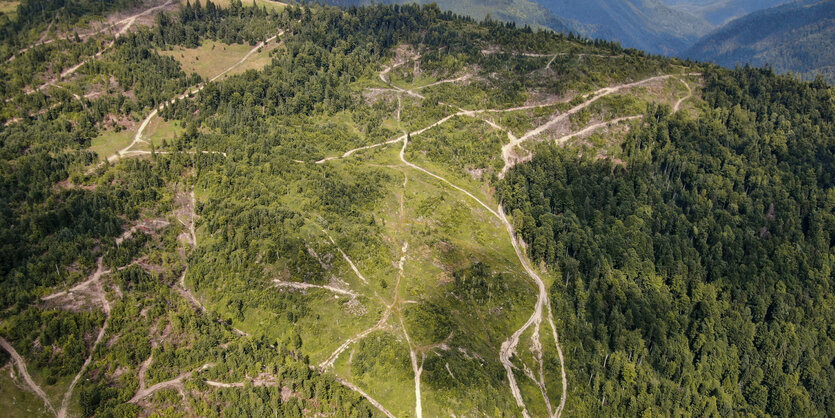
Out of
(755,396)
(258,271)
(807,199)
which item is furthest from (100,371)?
(807,199)

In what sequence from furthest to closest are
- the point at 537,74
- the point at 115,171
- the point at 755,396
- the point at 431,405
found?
the point at 537,74, the point at 115,171, the point at 755,396, the point at 431,405

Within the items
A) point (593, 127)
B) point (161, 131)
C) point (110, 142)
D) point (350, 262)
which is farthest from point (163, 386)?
point (593, 127)

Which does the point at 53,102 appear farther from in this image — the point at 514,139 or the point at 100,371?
the point at 514,139

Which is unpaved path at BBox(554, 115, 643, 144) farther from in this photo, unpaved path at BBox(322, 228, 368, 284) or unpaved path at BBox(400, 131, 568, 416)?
unpaved path at BBox(322, 228, 368, 284)

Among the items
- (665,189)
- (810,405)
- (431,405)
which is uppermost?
(665,189)

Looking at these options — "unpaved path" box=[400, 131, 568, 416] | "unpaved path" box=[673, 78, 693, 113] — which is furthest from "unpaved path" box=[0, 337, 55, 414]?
"unpaved path" box=[673, 78, 693, 113]

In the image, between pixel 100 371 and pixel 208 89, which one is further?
pixel 208 89
